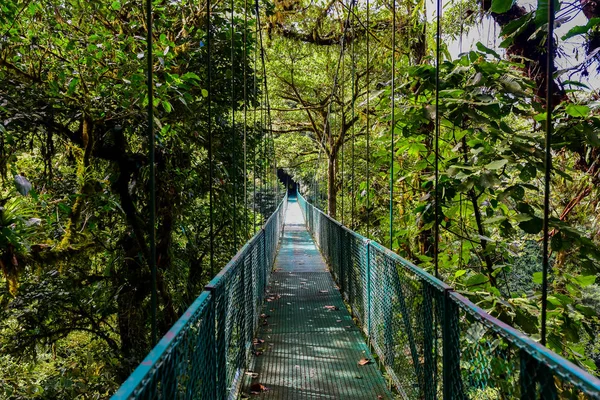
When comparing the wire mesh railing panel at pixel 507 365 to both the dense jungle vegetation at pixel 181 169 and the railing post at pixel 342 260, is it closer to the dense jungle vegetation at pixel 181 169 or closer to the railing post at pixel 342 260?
the dense jungle vegetation at pixel 181 169

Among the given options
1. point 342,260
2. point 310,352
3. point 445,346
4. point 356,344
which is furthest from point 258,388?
point 342,260

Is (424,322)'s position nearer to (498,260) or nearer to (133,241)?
(498,260)

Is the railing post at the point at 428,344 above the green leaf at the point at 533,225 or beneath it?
beneath

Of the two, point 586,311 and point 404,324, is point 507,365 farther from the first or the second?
point 404,324

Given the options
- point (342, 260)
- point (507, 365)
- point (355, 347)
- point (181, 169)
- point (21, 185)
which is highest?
point (181, 169)

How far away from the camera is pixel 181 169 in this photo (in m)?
3.59

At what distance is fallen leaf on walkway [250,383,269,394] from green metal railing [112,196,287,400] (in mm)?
100

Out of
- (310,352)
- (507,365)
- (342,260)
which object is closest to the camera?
(507,365)

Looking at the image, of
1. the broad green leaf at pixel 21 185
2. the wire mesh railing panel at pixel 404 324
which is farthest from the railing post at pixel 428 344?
the broad green leaf at pixel 21 185

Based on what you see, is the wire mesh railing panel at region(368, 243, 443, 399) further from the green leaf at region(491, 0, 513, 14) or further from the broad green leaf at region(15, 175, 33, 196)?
the broad green leaf at region(15, 175, 33, 196)

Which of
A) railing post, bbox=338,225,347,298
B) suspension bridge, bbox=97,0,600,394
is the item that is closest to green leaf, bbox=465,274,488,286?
suspension bridge, bbox=97,0,600,394

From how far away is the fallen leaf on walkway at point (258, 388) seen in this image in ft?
7.50

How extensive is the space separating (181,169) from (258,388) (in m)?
1.95

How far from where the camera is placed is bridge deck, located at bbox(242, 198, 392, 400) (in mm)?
2314
